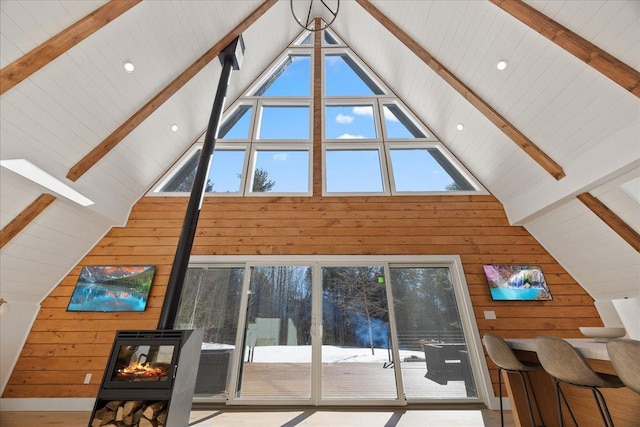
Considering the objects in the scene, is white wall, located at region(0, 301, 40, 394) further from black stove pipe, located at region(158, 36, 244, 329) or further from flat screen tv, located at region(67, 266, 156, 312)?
black stove pipe, located at region(158, 36, 244, 329)

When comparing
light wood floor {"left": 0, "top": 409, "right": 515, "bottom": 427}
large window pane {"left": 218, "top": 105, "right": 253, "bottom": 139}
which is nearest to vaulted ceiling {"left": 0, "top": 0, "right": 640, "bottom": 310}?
large window pane {"left": 218, "top": 105, "right": 253, "bottom": 139}

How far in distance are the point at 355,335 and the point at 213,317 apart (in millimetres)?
2107

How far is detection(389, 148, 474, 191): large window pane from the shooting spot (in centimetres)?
477

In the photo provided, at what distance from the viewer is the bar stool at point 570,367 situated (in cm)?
163

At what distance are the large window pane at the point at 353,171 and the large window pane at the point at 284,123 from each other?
2.59ft

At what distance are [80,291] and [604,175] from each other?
690cm

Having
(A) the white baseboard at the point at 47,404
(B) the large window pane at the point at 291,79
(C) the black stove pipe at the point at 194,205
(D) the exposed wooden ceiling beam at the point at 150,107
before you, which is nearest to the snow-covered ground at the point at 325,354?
(C) the black stove pipe at the point at 194,205

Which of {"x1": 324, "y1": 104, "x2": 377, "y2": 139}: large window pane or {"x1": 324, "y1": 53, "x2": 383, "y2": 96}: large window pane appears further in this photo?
{"x1": 324, "y1": 53, "x2": 383, "y2": 96}: large window pane

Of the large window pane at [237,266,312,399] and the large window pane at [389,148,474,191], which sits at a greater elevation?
the large window pane at [389,148,474,191]

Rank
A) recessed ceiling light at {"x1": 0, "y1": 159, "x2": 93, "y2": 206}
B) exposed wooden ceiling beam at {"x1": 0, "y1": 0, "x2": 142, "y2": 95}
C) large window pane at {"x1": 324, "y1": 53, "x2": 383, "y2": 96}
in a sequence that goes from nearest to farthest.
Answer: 1. exposed wooden ceiling beam at {"x1": 0, "y1": 0, "x2": 142, "y2": 95}
2. recessed ceiling light at {"x1": 0, "y1": 159, "x2": 93, "y2": 206}
3. large window pane at {"x1": 324, "y1": 53, "x2": 383, "y2": 96}

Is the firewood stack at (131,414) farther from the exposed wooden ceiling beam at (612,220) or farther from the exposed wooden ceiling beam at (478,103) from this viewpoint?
the exposed wooden ceiling beam at (612,220)

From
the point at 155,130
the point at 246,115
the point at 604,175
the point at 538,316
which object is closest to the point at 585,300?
the point at 538,316

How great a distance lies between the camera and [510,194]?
4309 mm

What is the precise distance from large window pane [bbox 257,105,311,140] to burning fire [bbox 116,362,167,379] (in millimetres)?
4081
